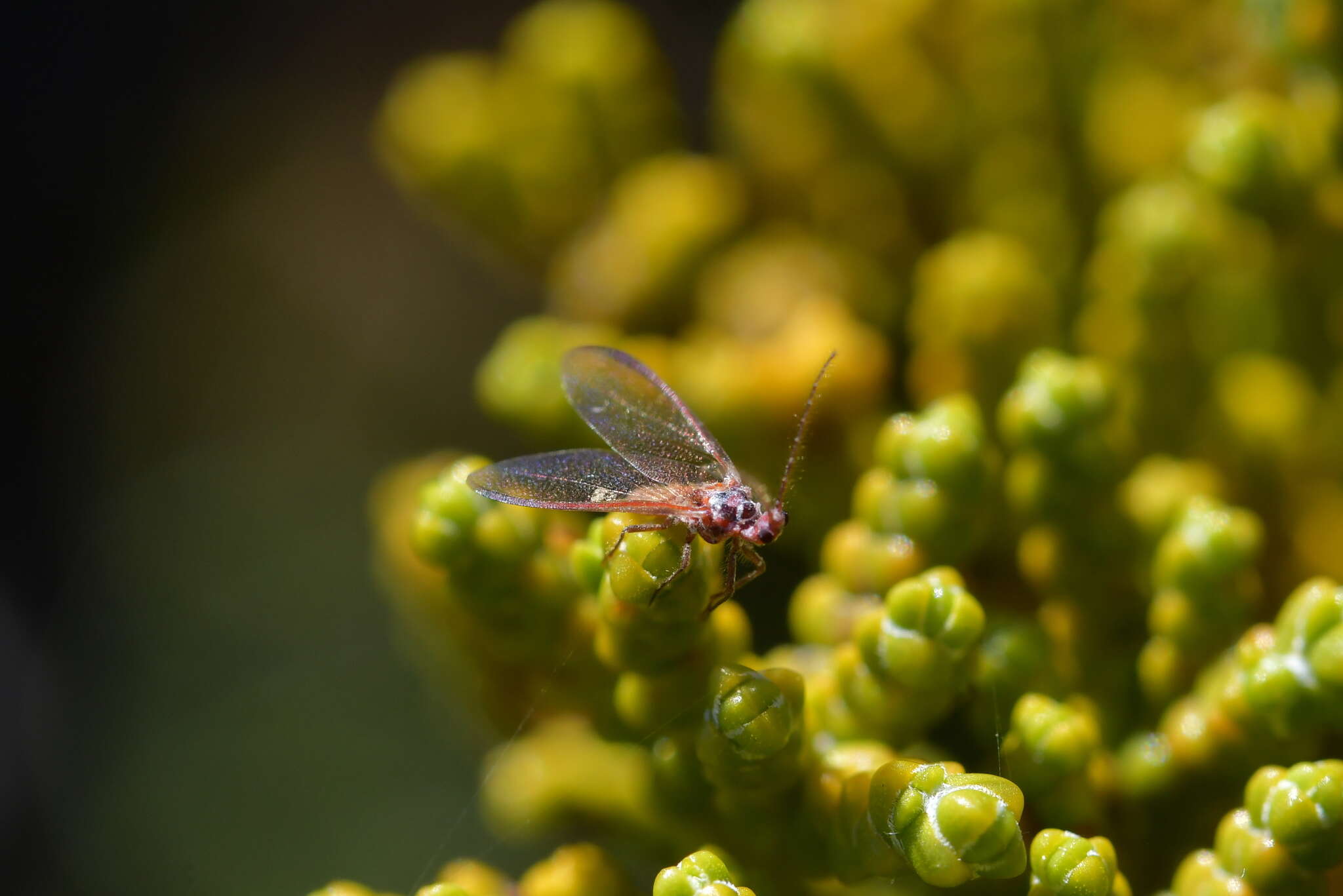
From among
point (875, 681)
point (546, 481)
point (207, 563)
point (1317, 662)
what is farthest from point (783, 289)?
point (207, 563)

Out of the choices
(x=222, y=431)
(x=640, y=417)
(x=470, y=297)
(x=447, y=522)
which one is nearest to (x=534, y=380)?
(x=640, y=417)

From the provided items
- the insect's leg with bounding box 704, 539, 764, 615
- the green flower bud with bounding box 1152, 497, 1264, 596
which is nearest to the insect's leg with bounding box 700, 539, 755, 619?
the insect's leg with bounding box 704, 539, 764, 615

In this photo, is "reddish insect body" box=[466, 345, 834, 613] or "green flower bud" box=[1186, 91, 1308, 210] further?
"green flower bud" box=[1186, 91, 1308, 210]

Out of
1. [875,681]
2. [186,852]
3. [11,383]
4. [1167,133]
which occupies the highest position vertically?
[1167,133]

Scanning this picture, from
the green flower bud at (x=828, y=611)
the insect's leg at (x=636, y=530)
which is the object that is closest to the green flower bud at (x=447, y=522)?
the insect's leg at (x=636, y=530)

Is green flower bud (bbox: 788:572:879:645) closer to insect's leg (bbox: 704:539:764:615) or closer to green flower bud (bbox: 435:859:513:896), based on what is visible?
insect's leg (bbox: 704:539:764:615)

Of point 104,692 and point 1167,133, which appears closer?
point 1167,133

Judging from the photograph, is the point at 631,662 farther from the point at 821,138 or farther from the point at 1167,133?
the point at 1167,133
